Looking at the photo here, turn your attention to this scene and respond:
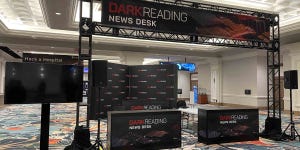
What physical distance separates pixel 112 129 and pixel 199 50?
10.2 meters

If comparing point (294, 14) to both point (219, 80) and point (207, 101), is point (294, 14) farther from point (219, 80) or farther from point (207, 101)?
point (207, 101)

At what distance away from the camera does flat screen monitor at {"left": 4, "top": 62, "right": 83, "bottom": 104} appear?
2.99m

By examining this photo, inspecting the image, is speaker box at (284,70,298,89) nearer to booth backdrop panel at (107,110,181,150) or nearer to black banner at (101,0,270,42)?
black banner at (101,0,270,42)

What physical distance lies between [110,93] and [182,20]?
16.0 feet

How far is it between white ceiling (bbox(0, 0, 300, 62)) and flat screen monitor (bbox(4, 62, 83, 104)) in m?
3.34

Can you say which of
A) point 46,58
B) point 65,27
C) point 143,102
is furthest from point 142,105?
point 46,58

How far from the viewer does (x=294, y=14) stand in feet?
26.8

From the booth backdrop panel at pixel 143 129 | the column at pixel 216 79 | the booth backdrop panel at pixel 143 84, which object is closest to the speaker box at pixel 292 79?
the booth backdrop panel at pixel 143 129

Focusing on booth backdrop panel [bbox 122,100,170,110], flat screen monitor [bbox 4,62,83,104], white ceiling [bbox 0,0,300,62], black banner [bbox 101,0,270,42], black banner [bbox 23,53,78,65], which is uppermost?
white ceiling [bbox 0,0,300,62]

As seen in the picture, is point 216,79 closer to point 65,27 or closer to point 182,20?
point 65,27

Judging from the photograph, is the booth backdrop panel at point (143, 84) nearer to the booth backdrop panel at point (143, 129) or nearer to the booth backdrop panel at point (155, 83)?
the booth backdrop panel at point (155, 83)

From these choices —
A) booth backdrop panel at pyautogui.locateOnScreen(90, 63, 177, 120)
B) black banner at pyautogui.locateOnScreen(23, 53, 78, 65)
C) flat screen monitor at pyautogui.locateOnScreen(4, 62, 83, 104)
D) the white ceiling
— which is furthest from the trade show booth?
black banner at pyautogui.locateOnScreen(23, 53, 78, 65)

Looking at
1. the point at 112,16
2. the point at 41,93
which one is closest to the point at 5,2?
the point at 112,16

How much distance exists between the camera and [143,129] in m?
4.77
